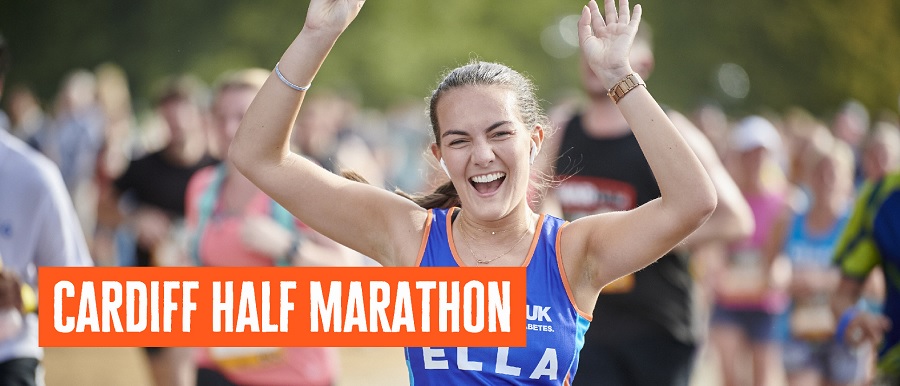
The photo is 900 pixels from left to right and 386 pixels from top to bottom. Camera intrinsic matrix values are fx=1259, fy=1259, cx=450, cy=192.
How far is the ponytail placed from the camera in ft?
12.6

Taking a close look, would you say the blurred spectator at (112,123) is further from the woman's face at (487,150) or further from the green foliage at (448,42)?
the green foliage at (448,42)

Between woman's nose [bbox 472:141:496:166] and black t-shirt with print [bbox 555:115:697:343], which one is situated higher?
woman's nose [bbox 472:141:496:166]

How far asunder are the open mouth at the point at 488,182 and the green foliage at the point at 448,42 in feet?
83.4

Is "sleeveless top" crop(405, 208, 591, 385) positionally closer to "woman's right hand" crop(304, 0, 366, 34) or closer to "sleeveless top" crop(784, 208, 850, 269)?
"woman's right hand" crop(304, 0, 366, 34)

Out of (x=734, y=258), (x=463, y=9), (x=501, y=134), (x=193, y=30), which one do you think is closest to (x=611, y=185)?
(x=501, y=134)

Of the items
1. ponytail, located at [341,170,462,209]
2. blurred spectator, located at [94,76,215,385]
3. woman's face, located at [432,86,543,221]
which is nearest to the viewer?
woman's face, located at [432,86,543,221]

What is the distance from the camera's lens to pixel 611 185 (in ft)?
19.1

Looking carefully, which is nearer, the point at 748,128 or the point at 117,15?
the point at 748,128

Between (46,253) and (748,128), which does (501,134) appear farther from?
(748,128)

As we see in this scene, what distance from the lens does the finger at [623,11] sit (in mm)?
3270

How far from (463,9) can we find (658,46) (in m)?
6.98

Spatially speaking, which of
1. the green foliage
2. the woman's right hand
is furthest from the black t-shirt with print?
the green foliage

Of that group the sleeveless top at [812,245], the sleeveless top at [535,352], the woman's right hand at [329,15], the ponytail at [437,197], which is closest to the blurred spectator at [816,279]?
the sleeveless top at [812,245]

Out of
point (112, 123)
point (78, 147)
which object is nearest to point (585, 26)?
point (112, 123)
